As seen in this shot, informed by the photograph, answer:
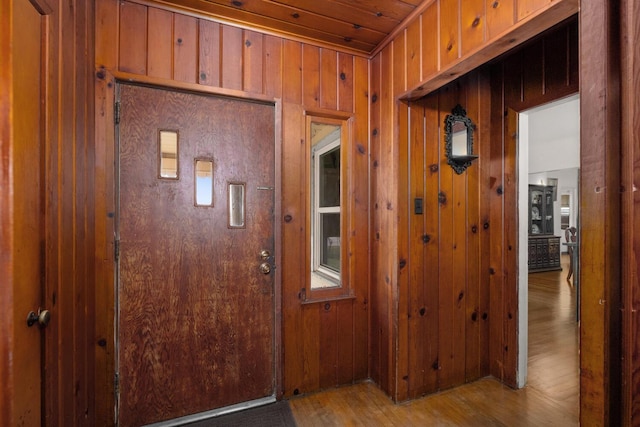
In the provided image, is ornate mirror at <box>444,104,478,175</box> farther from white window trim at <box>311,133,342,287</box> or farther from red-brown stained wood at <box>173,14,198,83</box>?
red-brown stained wood at <box>173,14,198,83</box>

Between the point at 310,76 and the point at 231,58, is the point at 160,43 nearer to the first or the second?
the point at 231,58

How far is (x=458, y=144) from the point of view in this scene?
223cm

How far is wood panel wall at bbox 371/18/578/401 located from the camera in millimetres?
2029

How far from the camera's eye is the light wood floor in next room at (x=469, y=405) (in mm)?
1843

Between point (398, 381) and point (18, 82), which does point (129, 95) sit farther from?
point (398, 381)

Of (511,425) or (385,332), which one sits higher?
(385,332)

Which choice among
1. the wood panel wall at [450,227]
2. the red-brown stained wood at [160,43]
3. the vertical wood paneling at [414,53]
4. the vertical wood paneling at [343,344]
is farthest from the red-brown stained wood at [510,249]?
the red-brown stained wood at [160,43]

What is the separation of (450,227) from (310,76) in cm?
148

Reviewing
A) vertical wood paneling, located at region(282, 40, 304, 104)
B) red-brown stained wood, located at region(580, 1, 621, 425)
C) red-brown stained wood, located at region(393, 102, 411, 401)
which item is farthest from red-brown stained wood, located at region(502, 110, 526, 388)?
vertical wood paneling, located at region(282, 40, 304, 104)

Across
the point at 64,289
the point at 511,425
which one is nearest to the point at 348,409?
the point at 511,425

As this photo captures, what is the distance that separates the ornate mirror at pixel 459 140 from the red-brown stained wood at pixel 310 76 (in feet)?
3.17

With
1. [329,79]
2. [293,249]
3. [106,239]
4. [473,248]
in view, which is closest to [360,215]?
[293,249]

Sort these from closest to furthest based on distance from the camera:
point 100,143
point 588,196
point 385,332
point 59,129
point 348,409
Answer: point 588,196, point 59,129, point 100,143, point 348,409, point 385,332

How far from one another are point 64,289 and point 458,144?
2505 mm
